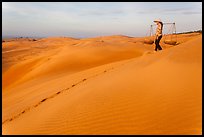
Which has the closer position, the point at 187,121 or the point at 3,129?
the point at 187,121

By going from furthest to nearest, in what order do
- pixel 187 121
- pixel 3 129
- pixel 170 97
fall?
pixel 3 129 < pixel 170 97 < pixel 187 121

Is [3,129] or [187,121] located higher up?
[187,121]

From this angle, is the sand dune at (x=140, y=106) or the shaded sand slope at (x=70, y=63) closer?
the sand dune at (x=140, y=106)

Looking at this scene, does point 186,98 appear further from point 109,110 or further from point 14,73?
point 14,73

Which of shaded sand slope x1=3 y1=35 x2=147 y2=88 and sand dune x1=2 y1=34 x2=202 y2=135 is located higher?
sand dune x1=2 y1=34 x2=202 y2=135

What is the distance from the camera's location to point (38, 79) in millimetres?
15391

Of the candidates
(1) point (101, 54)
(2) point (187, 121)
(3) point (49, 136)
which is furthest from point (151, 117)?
(1) point (101, 54)

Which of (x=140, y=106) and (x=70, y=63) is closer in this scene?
(x=140, y=106)

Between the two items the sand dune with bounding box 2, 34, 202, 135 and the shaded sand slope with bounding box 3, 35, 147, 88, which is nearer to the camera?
the sand dune with bounding box 2, 34, 202, 135

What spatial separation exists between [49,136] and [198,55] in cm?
441

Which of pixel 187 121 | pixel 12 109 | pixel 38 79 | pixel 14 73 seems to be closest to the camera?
pixel 187 121

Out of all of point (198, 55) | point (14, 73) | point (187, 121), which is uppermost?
point (198, 55)

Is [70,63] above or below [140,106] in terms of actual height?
below

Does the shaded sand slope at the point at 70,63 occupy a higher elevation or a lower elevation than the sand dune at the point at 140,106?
lower
